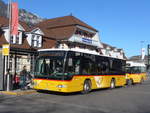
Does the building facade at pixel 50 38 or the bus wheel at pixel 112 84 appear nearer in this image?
the bus wheel at pixel 112 84

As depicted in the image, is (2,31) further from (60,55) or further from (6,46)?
(60,55)

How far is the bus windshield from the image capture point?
1481 centimetres

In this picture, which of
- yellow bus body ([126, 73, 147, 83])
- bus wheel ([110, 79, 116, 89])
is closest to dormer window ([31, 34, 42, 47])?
yellow bus body ([126, 73, 147, 83])

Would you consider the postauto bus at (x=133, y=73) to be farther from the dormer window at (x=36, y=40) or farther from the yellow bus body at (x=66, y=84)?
the dormer window at (x=36, y=40)

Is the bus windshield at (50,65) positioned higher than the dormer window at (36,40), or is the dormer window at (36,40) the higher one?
the dormer window at (36,40)

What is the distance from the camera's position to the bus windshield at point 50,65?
14814 mm

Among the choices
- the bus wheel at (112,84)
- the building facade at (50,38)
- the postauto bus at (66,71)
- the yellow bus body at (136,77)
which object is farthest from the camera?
the building facade at (50,38)

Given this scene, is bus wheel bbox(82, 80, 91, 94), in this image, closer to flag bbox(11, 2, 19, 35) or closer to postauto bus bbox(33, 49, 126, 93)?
postauto bus bbox(33, 49, 126, 93)

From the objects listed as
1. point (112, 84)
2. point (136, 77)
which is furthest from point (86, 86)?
point (136, 77)

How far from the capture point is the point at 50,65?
15.3 meters

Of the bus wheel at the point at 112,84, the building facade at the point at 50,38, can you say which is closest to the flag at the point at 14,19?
the building facade at the point at 50,38

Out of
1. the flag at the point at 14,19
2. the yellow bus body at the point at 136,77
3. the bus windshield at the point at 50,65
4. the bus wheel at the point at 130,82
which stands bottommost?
the bus wheel at the point at 130,82

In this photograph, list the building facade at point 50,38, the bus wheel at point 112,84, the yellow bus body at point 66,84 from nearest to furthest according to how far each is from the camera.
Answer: the yellow bus body at point 66,84 → the bus wheel at point 112,84 → the building facade at point 50,38

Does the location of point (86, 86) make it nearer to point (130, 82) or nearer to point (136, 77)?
point (130, 82)
